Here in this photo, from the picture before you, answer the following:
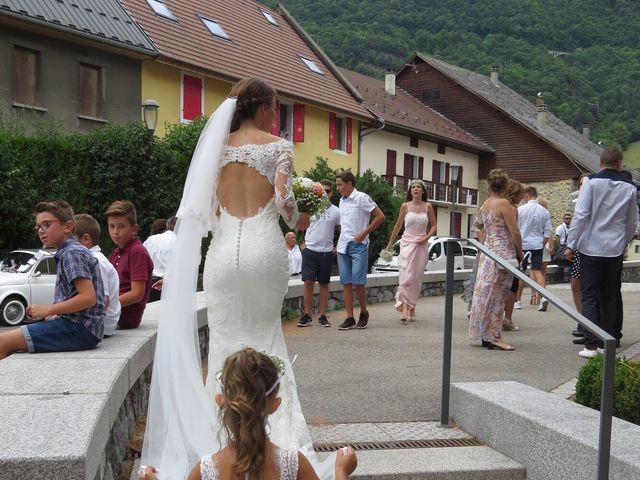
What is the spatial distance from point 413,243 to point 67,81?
1609cm

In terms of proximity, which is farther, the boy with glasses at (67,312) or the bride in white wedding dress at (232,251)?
the boy with glasses at (67,312)

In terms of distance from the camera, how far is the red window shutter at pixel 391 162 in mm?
45041

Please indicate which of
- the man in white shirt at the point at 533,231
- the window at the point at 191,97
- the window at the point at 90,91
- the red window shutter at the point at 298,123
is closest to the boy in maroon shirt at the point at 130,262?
the man in white shirt at the point at 533,231

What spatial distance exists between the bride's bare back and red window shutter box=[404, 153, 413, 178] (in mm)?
42704

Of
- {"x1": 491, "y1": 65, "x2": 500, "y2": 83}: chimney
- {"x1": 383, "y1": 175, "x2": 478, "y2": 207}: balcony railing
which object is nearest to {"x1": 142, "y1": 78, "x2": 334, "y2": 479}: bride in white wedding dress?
{"x1": 383, "y1": 175, "x2": 478, "y2": 207}: balcony railing

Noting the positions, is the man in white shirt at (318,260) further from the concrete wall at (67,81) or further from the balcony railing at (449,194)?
the balcony railing at (449,194)

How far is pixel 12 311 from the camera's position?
54.6 ft

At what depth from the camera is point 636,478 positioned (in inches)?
154

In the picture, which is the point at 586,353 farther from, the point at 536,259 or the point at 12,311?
the point at 12,311

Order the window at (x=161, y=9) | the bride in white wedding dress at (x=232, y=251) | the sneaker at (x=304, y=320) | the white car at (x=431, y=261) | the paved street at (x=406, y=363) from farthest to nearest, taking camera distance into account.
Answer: the window at (x=161, y=9) → the white car at (x=431, y=261) → the sneaker at (x=304, y=320) → the paved street at (x=406, y=363) → the bride in white wedding dress at (x=232, y=251)

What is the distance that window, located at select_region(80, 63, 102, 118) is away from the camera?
25.6m

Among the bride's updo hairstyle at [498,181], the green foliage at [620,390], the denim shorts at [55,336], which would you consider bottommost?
the green foliage at [620,390]

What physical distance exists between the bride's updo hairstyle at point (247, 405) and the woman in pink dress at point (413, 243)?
8949mm

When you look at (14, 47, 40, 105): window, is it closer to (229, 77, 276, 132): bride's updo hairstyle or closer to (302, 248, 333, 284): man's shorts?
(302, 248, 333, 284): man's shorts
